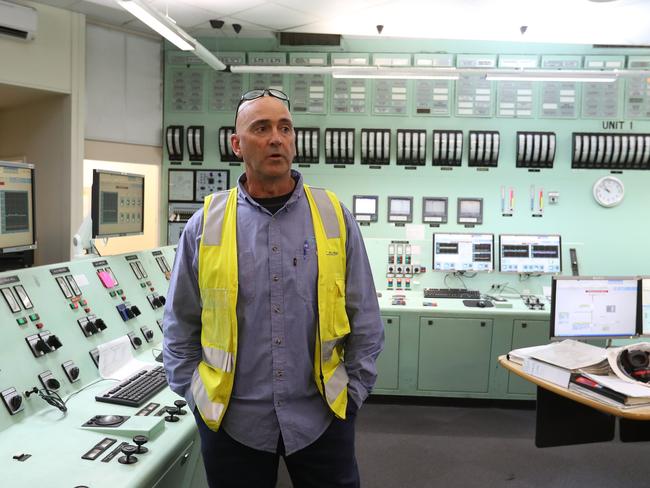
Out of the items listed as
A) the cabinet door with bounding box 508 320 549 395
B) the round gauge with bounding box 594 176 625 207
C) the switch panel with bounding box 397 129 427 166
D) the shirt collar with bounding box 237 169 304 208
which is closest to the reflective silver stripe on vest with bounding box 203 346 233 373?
the shirt collar with bounding box 237 169 304 208

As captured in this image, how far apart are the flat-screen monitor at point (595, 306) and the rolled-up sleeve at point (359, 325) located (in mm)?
1497

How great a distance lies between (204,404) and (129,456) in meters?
0.31

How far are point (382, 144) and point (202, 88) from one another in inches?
71.4

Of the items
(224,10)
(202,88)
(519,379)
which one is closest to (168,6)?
(224,10)

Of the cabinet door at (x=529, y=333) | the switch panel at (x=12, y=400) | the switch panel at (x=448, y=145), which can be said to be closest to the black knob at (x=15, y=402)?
the switch panel at (x=12, y=400)

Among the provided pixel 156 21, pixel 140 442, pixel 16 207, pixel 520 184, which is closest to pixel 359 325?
pixel 140 442

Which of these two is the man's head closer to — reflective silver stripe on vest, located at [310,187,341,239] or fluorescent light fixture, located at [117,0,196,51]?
reflective silver stripe on vest, located at [310,187,341,239]

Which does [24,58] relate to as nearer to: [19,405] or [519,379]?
[19,405]

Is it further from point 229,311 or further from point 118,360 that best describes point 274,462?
point 118,360

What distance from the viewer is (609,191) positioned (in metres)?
4.56

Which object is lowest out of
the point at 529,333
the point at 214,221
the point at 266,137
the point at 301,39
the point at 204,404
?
the point at 529,333

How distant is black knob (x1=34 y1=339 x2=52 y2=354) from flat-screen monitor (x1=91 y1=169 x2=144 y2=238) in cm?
74

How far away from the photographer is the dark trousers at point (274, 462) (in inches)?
52.6

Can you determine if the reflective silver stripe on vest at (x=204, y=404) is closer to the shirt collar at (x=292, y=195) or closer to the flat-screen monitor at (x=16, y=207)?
the shirt collar at (x=292, y=195)
